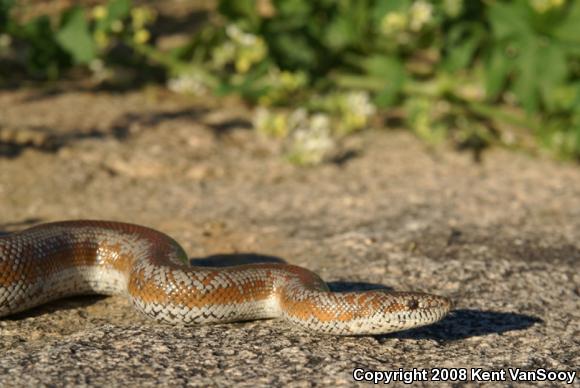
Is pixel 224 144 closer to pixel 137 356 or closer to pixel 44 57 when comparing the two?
pixel 44 57

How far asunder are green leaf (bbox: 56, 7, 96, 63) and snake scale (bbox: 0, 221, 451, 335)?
437cm

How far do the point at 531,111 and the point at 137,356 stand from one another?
633cm

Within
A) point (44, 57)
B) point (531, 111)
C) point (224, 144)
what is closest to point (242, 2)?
point (224, 144)

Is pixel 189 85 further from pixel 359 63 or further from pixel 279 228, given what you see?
pixel 279 228

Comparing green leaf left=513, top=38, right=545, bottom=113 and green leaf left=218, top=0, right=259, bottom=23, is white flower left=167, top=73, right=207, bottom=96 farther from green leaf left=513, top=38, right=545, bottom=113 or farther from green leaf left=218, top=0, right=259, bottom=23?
green leaf left=513, top=38, right=545, bottom=113

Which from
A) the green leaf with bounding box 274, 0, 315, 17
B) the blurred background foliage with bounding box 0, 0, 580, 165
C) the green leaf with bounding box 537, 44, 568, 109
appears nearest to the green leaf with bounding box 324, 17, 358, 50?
the blurred background foliage with bounding box 0, 0, 580, 165

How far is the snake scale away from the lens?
5.75m


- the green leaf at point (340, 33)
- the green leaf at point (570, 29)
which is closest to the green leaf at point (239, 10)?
the green leaf at point (340, 33)

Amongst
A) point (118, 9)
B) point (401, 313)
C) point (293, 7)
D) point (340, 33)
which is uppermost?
point (118, 9)

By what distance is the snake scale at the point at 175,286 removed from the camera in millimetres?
5746

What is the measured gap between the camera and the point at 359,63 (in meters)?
11.4

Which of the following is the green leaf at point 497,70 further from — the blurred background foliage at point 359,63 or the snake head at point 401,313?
the snake head at point 401,313

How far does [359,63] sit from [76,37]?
11.7ft

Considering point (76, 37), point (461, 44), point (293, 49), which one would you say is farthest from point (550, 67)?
point (76, 37)
